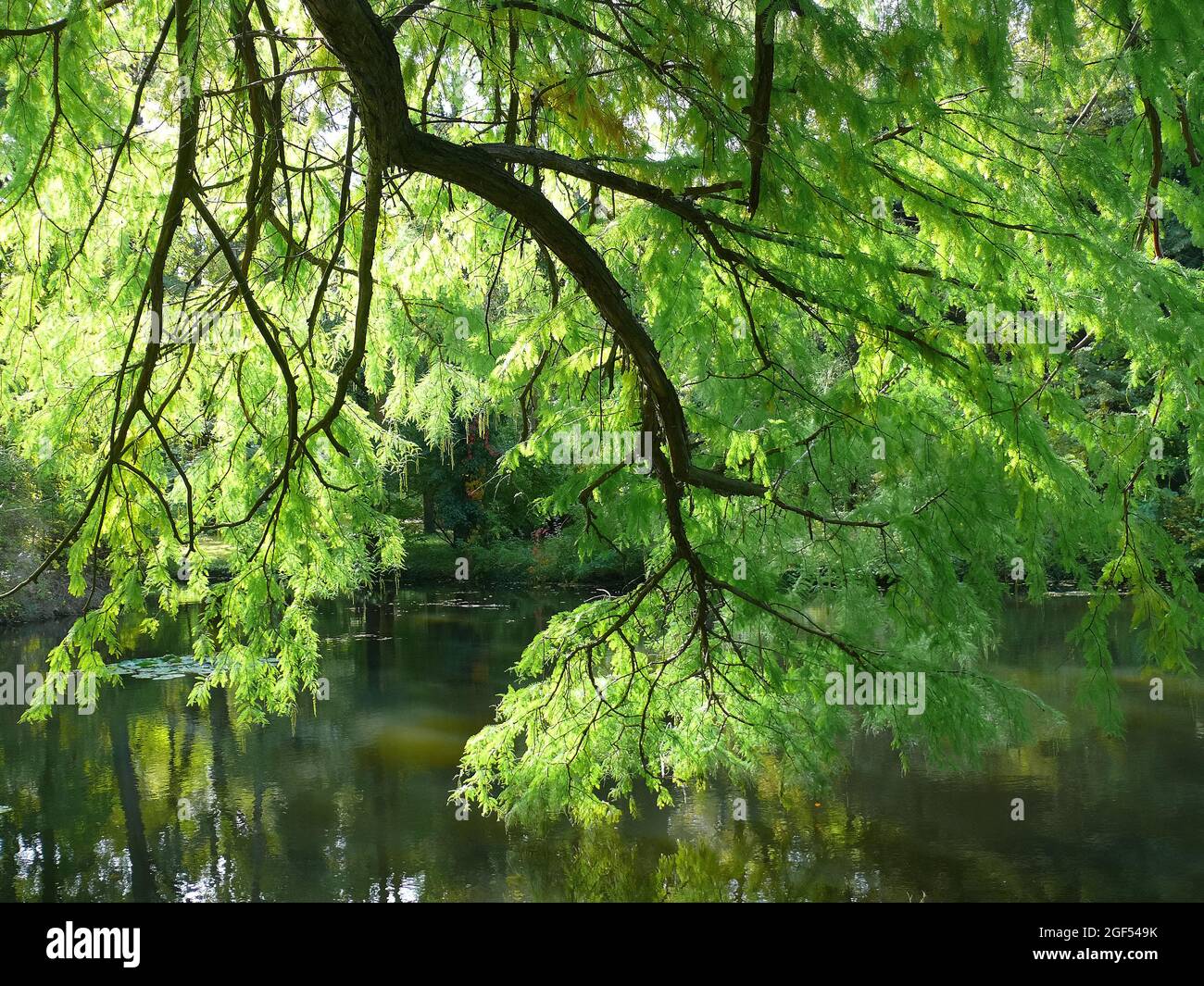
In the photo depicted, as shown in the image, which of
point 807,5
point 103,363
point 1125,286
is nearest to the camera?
point 807,5

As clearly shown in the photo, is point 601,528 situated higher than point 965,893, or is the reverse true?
point 601,528

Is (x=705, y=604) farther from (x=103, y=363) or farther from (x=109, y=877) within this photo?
(x=109, y=877)

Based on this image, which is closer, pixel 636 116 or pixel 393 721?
pixel 636 116

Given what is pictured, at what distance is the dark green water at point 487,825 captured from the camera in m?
6.40

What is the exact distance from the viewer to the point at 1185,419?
304 cm

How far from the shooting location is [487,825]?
7.39 meters

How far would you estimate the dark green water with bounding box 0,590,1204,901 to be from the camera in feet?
21.0

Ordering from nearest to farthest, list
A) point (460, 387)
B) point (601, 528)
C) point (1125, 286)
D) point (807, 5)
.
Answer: point (807, 5)
point (1125, 286)
point (601, 528)
point (460, 387)

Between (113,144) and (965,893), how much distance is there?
5714 millimetres

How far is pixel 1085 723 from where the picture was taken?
9.35m
